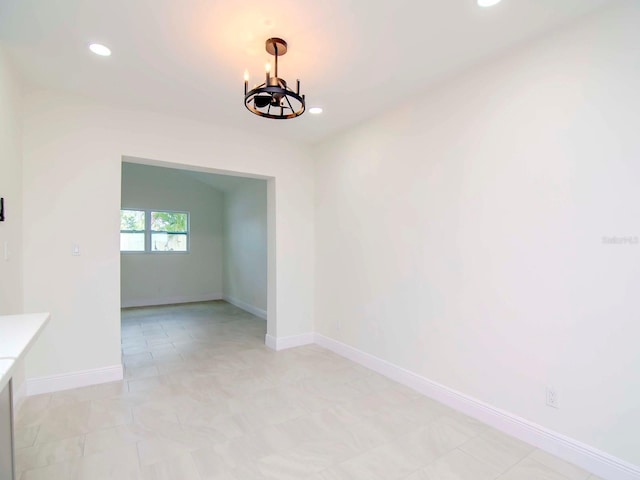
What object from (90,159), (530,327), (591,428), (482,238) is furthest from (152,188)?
(591,428)

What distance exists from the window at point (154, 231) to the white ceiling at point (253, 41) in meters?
4.78

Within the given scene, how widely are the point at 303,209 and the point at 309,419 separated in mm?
2651

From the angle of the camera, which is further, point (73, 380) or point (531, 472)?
point (73, 380)

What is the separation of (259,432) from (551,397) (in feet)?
6.49

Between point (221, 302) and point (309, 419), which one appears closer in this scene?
point (309, 419)

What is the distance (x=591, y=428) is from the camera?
197cm

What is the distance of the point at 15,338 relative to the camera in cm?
139

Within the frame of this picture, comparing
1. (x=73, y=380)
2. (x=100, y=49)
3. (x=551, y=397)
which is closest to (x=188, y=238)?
(x=73, y=380)

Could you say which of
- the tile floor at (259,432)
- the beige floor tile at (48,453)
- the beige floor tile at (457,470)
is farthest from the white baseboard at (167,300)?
the beige floor tile at (457,470)

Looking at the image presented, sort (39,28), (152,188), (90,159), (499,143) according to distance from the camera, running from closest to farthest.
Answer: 1. (39,28)
2. (499,143)
3. (90,159)
4. (152,188)

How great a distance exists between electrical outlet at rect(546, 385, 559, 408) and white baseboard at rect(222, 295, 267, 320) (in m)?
4.67

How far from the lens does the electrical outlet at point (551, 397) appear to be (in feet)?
6.96

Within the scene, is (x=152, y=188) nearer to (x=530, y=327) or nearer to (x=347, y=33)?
(x=347, y=33)

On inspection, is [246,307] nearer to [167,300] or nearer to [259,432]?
[167,300]
